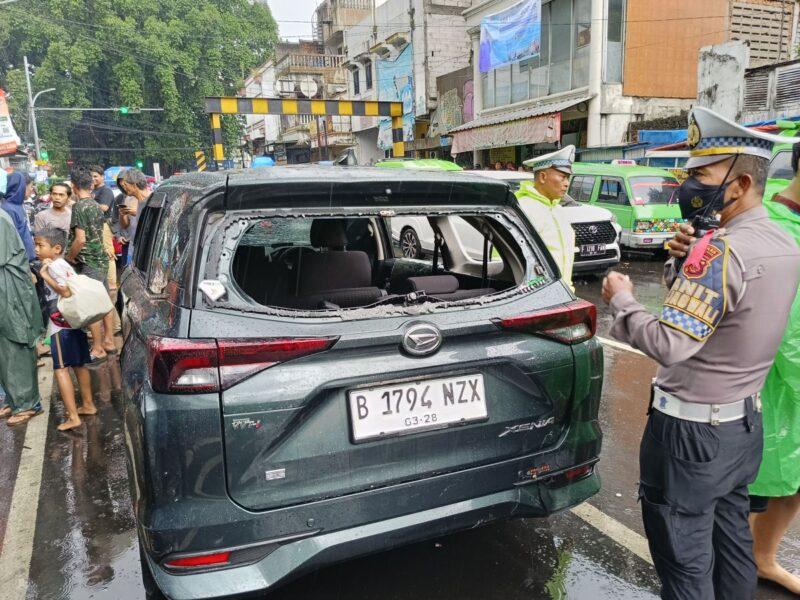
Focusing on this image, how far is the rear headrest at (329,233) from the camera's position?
11.5 feet

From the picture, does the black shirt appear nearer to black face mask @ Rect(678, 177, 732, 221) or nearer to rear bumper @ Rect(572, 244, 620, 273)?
rear bumper @ Rect(572, 244, 620, 273)

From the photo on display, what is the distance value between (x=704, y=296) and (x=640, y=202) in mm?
10052

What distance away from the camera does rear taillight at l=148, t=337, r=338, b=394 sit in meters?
1.74

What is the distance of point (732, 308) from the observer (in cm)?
161

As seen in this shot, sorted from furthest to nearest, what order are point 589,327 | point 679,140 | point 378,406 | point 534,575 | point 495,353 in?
point 679,140 → point 534,575 → point 589,327 → point 495,353 → point 378,406

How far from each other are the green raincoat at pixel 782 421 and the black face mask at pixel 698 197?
1.44ft

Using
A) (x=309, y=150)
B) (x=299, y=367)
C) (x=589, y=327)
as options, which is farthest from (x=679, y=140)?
(x=309, y=150)

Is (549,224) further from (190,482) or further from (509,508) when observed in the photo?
(190,482)

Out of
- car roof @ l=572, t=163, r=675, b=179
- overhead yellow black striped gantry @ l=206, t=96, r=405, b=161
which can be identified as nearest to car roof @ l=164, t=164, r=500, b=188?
car roof @ l=572, t=163, r=675, b=179

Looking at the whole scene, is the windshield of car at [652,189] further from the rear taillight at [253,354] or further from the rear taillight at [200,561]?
the rear taillight at [200,561]

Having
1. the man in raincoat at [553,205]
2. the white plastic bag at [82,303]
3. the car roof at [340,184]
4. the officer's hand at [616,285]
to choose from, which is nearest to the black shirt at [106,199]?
the white plastic bag at [82,303]

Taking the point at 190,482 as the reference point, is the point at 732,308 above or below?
above

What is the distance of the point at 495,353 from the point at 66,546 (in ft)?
7.85

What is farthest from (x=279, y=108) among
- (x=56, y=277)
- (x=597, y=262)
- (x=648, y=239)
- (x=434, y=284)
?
(x=434, y=284)
